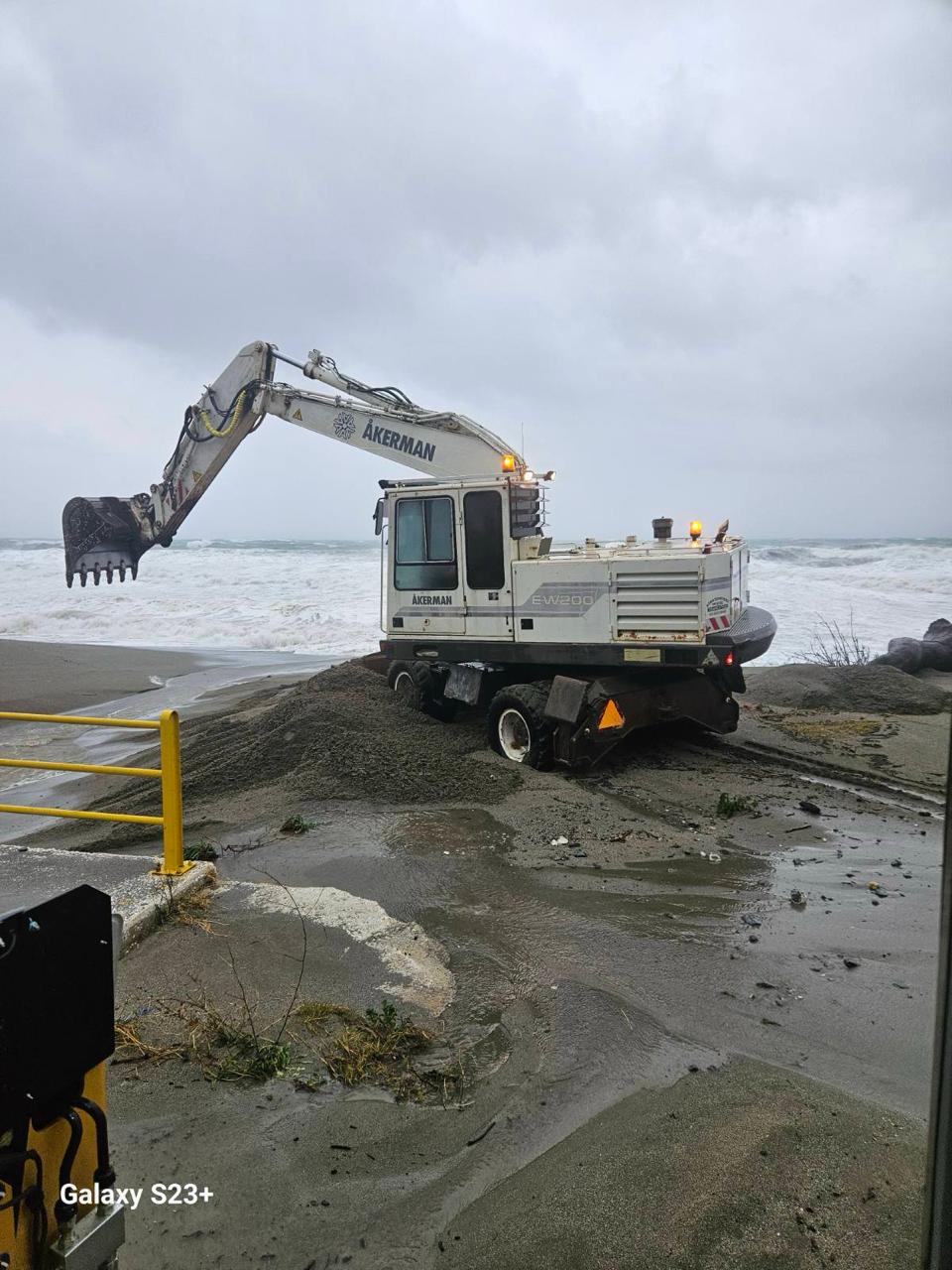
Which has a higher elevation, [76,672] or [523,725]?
[523,725]

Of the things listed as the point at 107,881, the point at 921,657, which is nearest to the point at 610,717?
the point at 107,881

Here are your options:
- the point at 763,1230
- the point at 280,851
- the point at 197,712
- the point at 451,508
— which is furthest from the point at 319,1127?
the point at 197,712

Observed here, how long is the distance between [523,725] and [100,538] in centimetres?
635

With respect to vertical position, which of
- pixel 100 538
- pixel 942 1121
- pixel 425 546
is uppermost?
pixel 100 538

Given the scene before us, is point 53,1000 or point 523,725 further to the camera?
point 523,725

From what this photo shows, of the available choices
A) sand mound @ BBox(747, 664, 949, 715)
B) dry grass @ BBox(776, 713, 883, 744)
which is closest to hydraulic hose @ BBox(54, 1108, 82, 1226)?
dry grass @ BBox(776, 713, 883, 744)

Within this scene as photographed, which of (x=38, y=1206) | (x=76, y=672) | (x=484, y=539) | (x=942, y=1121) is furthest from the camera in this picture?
(x=76, y=672)

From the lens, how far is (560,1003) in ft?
13.1

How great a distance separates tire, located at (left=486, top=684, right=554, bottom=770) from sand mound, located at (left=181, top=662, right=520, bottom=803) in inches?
13.6

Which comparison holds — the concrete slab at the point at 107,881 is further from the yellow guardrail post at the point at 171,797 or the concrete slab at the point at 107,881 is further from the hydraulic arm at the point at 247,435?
the hydraulic arm at the point at 247,435

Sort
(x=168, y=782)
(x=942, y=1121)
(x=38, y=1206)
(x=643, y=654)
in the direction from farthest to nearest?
(x=643, y=654) → (x=168, y=782) → (x=38, y=1206) → (x=942, y=1121)

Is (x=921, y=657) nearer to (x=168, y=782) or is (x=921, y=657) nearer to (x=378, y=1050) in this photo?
(x=168, y=782)

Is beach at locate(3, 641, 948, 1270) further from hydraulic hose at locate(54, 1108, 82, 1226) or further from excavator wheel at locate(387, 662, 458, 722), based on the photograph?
excavator wheel at locate(387, 662, 458, 722)

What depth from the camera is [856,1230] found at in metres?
2.51
